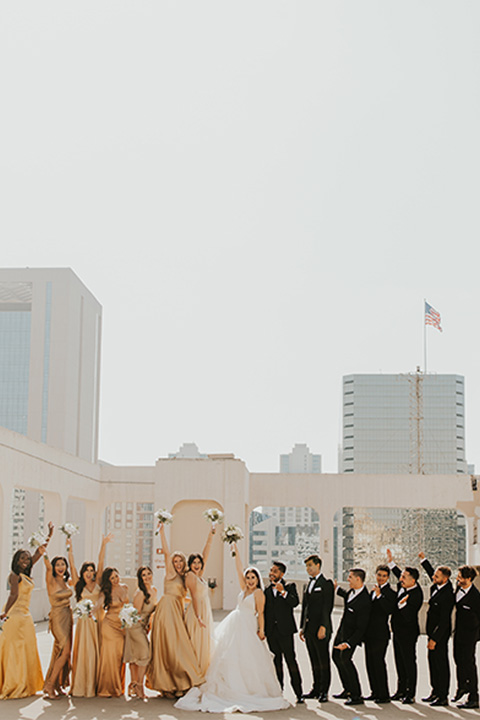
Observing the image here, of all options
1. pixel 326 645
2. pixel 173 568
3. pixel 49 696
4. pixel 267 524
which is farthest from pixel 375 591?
pixel 267 524

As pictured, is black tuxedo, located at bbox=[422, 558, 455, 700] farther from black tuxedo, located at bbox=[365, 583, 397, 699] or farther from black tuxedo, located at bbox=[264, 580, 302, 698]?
black tuxedo, located at bbox=[264, 580, 302, 698]

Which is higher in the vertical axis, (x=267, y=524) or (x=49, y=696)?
(x=49, y=696)

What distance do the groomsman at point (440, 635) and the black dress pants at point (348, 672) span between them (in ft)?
2.61

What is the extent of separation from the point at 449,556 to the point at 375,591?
312 ft

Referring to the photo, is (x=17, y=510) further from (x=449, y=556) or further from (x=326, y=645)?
(x=326, y=645)

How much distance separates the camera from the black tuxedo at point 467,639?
909 cm

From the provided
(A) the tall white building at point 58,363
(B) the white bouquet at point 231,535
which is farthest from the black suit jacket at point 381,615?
(A) the tall white building at point 58,363

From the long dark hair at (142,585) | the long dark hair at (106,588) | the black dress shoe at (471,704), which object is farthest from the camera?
the long dark hair at (142,585)

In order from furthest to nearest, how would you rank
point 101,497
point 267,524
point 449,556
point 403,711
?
point 267,524 < point 449,556 < point 101,497 < point 403,711

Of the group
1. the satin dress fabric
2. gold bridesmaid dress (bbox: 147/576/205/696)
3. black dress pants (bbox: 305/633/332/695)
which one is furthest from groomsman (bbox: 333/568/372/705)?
the satin dress fabric

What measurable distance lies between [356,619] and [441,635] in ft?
2.98

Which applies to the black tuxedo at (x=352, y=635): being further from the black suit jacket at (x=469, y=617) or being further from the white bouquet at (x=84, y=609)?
the white bouquet at (x=84, y=609)

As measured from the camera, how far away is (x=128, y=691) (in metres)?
9.35

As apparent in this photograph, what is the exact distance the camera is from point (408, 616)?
366 inches
